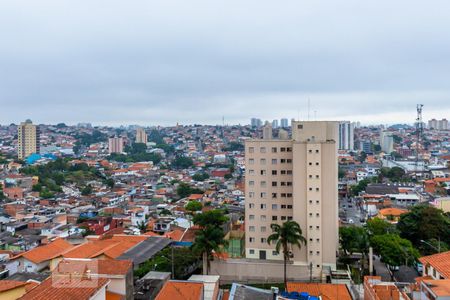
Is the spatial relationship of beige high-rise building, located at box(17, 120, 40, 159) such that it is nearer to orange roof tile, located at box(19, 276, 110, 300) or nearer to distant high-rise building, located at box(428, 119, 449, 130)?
orange roof tile, located at box(19, 276, 110, 300)

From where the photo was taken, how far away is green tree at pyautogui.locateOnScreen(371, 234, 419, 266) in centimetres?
2381

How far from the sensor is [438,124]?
170500mm

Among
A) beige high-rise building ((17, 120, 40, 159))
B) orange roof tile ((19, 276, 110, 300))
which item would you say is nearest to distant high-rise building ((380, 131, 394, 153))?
beige high-rise building ((17, 120, 40, 159))

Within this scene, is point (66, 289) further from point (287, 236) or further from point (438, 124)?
point (438, 124)

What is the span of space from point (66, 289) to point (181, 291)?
639 cm

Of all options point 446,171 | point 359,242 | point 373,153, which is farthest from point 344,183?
point 373,153

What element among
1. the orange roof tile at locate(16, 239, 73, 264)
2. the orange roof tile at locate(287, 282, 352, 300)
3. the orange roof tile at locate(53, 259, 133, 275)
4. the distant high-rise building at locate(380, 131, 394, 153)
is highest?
the distant high-rise building at locate(380, 131, 394, 153)

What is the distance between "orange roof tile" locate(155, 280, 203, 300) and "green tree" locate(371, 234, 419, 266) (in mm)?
12298

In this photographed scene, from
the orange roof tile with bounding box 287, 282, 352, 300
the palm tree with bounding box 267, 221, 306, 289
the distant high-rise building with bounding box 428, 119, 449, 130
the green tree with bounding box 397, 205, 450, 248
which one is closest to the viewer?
the orange roof tile with bounding box 287, 282, 352, 300

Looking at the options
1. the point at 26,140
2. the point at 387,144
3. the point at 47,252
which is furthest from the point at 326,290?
the point at 387,144

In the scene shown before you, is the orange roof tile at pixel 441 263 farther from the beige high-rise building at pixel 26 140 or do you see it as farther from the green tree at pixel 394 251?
the beige high-rise building at pixel 26 140

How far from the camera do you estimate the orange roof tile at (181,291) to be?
1558cm

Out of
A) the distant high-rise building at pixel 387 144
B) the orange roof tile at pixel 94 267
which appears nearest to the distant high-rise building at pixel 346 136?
the distant high-rise building at pixel 387 144

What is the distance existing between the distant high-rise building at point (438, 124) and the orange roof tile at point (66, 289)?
179 metres
